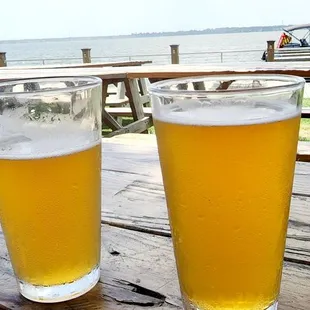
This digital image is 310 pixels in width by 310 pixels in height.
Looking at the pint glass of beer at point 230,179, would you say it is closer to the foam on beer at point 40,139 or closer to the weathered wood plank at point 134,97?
the foam on beer at point 40,139

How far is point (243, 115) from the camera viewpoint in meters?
0.37

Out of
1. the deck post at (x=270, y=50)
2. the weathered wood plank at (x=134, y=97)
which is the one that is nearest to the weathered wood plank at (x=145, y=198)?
the weathered wood plank at (x=134, y=97)

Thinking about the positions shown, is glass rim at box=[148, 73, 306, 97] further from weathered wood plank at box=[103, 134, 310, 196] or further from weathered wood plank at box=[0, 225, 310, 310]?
weathered wood plank at box=[103, 134, 310, 196]

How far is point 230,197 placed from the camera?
1.22 feet

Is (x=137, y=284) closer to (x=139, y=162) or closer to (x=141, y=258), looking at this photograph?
(x=141, y=258)

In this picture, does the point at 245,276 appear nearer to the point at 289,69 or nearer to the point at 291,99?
the point at 291,99

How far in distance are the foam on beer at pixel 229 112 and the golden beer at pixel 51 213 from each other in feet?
0.42

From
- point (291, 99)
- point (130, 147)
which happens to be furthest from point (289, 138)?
point (130, 147)

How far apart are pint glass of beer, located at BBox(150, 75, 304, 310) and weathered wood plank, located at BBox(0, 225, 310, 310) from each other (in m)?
0.06

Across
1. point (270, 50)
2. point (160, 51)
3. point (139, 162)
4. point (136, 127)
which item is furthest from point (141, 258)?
point (160, 51)

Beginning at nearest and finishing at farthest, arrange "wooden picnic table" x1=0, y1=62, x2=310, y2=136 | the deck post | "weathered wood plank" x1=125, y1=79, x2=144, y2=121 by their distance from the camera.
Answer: "wooden picnic table" x1=0, y1=62, x2=310, y2=136 → "weathered wood plank" x1=125, y1=79, x2=144, y2=121 → the deck post

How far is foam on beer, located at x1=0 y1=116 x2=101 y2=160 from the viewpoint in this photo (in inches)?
17.8

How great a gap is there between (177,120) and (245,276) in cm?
13

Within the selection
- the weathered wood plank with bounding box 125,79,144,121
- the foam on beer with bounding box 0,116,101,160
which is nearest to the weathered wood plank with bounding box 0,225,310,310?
the foam on beer with bounding box 0,116,101,160
